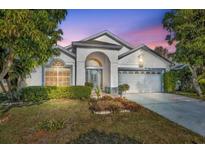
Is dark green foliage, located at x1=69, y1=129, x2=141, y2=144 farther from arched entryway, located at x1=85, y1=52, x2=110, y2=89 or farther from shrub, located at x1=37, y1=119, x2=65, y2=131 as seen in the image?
arched entryway, located at x1=85, y1=52, x2=110, y2=89

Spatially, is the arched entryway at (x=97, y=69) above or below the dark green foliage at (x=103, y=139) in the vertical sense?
above

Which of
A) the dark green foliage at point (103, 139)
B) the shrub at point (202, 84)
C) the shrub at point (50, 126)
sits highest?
the shrub at point (202, 84)

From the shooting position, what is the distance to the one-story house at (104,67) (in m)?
16.0

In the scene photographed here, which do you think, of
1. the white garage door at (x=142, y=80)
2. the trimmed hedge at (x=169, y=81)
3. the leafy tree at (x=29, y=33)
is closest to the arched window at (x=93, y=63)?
the white garage door at (x=142, y=80)

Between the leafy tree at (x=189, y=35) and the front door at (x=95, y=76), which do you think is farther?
the front door at (x=95, y=76)

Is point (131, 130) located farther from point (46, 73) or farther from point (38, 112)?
point (46, 73)

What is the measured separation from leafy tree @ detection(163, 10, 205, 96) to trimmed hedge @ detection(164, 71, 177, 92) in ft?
11.1

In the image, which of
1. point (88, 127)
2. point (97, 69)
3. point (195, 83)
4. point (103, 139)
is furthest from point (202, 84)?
point (103, 139)

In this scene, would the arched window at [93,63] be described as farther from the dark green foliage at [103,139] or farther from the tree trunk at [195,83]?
the dark green foliage at [103,139]

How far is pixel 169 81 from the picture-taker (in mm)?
19469

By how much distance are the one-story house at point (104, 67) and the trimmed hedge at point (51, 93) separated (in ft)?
7.73

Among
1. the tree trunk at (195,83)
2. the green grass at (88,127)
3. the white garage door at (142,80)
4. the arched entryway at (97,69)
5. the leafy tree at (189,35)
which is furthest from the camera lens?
the white garage door at (142,80)

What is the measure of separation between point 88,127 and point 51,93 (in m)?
6.76
